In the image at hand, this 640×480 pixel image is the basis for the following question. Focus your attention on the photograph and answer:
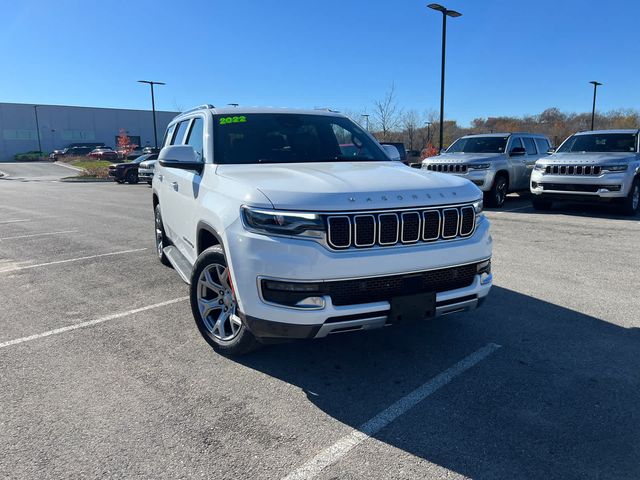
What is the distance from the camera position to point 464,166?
41.8 ft

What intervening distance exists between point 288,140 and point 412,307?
88.9 inches

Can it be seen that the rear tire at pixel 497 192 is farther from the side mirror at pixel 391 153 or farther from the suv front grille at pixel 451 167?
the side mirror at pixel 391 153

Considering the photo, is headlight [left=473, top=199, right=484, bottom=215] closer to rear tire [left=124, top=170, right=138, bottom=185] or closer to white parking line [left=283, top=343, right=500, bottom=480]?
white parking line [left=283, top=343, right=500, bottom=480]

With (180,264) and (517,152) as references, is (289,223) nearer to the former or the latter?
(180,264)

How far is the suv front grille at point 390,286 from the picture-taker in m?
3.08

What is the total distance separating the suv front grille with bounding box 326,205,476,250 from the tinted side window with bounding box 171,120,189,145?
3199mm

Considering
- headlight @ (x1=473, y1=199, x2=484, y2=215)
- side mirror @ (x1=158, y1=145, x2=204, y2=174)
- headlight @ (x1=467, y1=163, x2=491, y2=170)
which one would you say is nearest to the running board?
side mirror @ (x1=158, y1=145, x2=204, y2=174)

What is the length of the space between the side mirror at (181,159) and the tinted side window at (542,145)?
13039 mm

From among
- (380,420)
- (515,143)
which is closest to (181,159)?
(380,420)

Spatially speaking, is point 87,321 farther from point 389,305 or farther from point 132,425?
point 389,305

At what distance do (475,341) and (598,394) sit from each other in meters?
1.04

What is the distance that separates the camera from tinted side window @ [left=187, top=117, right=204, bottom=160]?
4740mm

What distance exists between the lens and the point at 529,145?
564 inches

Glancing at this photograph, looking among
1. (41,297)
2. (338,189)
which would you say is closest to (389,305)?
(338,189)
